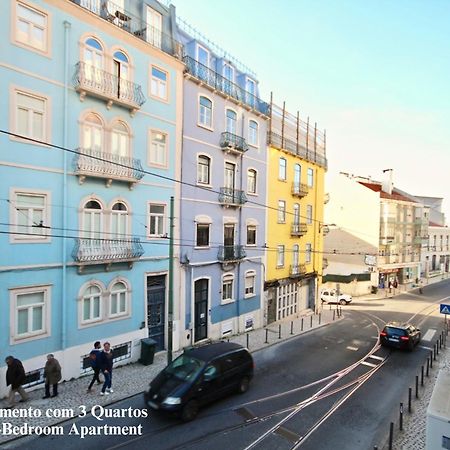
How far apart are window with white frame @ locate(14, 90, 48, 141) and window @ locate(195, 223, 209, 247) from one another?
9.39 meters

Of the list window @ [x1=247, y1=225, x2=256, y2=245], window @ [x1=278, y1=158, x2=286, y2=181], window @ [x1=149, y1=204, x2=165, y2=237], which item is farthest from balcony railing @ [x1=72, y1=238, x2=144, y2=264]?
window @ [x1=278, y1=158, x2=286, y2=181]

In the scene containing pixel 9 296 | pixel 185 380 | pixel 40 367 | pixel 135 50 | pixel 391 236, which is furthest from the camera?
pixel 391 236

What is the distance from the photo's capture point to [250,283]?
23.3 metres

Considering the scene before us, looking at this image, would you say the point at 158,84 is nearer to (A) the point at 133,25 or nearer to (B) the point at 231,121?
(A) the point at 133,25

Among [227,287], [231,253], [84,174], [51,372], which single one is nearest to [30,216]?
[84,174]

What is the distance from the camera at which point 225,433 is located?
1009cm

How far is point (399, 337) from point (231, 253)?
11077 mm

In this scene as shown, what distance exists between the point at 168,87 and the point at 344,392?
54.6 feet

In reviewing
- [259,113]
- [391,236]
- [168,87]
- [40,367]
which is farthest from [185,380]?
[391,236]

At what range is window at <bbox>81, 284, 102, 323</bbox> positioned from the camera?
14.0 metres

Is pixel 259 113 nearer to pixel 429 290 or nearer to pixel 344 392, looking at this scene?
pixel 344 392

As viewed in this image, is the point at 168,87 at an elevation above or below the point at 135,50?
below

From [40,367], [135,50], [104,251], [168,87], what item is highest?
[135,50]

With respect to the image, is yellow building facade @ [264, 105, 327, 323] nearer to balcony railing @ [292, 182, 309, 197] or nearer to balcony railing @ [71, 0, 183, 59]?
balcony railing @ [292, 182, 309, 197]
